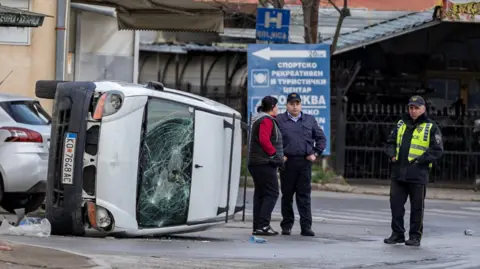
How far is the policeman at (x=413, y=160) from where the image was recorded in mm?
12484

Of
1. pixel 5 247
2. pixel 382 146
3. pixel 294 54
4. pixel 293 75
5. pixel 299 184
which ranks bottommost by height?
pixel 5 247

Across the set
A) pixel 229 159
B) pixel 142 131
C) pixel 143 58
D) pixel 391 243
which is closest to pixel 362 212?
pixel 391 243

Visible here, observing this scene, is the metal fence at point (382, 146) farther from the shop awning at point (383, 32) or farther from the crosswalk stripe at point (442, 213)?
the crosswalk stripe at point (442, 213)

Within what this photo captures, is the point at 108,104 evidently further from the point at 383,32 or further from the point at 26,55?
the point at 383,32

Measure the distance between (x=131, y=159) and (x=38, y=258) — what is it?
2131 mm

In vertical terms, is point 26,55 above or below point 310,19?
below

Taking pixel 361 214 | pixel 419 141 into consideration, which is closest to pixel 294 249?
pixel 419 141

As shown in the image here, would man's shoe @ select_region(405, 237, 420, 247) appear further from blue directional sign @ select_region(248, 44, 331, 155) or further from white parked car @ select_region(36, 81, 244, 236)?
blue directional sign @ select_region(248, 44, 331, 155)

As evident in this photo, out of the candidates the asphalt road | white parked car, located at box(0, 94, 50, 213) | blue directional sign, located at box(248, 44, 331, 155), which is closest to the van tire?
the asphalt road

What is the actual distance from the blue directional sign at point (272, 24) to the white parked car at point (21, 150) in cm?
629

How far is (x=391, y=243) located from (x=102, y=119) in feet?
12.6

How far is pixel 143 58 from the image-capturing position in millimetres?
29938

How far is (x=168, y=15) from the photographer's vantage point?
19906mm

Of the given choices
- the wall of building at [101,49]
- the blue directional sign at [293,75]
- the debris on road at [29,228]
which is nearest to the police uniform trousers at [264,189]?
the debris on road at [29,228]
